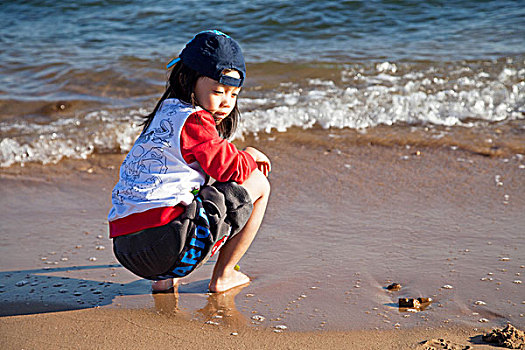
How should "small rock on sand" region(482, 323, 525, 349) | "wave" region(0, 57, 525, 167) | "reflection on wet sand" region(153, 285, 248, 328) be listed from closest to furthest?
Result: "small rock on sand" region(482, 323, 525, 349), "reflection on wet sand" region(153, 285, 248, 328), "wave" region(0, 57, 525, 167)

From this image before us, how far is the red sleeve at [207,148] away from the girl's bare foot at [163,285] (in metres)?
0.60

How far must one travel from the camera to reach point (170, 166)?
7.90ft

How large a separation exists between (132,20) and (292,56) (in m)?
3.26

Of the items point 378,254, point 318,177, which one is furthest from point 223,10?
point 378,254

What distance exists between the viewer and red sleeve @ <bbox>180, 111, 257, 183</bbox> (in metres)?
2.37

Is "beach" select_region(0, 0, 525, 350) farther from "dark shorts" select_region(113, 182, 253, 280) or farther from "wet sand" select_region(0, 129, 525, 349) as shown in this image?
"dark shorts" select_region(113, 182, 253, 280)

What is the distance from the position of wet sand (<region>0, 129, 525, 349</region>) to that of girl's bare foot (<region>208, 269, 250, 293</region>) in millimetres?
51

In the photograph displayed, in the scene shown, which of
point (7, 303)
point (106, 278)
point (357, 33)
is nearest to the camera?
point (7, 303)

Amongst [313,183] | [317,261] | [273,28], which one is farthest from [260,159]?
[273,28]

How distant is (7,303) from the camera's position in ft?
8.66

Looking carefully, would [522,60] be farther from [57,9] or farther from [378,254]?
[57,9]

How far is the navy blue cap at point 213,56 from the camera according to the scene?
2.48 m

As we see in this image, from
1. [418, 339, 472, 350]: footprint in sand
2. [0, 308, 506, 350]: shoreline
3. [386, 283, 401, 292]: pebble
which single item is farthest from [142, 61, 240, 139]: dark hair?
[418, 339, 472, 350]: footprint in sand

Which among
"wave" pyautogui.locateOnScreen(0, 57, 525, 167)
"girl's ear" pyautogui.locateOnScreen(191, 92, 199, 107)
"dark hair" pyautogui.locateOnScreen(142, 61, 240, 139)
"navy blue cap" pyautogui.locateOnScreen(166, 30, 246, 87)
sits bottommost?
"wave" pyautogui.locateOnScreen(0, 57, 525, 167)
